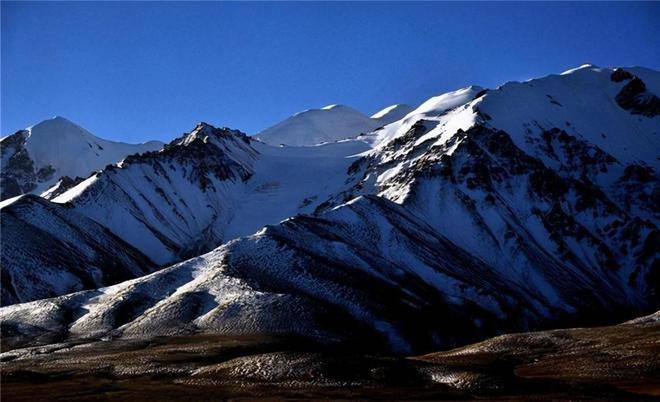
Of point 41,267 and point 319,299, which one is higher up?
point 41,267

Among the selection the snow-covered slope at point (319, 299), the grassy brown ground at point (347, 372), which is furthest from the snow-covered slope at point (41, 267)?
the grassy brown ground at point (347, 372)

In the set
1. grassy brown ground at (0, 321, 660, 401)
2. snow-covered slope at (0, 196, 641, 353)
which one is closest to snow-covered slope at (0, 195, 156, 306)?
snow-covered slope at (0, 196, 641, 353)

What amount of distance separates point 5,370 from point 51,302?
59.3m

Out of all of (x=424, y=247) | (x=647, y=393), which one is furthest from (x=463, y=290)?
(x=647, y=393)

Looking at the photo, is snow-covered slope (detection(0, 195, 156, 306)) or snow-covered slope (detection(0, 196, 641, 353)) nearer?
snow-covered slope (detection(0, 196, 641, 353))

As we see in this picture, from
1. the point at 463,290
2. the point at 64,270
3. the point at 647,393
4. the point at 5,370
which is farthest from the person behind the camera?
the point at 64,270

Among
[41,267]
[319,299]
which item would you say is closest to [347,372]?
[319,299]

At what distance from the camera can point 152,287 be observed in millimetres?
159250

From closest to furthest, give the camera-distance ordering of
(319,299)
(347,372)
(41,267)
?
(347,372), (319,299), (41,267)

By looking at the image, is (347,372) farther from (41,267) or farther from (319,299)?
(41,267)

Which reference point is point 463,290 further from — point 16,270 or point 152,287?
point 16,270

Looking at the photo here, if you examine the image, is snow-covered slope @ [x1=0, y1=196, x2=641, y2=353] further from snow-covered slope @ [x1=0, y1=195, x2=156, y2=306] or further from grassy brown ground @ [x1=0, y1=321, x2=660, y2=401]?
grassy brown ground @ [x1=0, y1=321, x2=660, y2=401]

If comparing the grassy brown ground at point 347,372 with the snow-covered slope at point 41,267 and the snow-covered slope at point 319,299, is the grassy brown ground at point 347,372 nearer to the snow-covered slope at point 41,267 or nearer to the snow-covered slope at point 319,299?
the snow-covered slope at point 319,299

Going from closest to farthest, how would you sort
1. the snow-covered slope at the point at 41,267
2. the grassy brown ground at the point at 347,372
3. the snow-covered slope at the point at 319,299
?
the grassy brown ground at the point at 347,372
the snow-covered slope at the point at 319,299
the snow-covered slope at the point at 41,267
